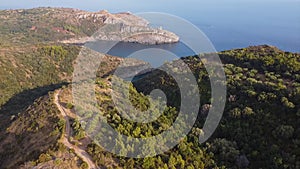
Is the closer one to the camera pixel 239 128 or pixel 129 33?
pixel 239 128

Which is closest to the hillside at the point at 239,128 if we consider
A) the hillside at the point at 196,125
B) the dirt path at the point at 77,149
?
the hillside at the point at 196,125

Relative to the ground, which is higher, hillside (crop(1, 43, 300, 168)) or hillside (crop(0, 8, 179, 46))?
hillside (crop(1, 43, 300, 168))

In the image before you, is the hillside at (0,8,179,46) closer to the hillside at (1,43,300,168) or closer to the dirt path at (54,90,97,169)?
the hillside at (1,43,300,168)

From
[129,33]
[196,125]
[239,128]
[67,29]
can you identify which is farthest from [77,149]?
[67,29]

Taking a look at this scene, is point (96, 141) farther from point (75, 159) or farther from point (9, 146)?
point (9, 146)

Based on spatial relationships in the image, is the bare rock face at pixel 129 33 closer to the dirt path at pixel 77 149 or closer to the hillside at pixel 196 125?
the hillside at pixel 196 125

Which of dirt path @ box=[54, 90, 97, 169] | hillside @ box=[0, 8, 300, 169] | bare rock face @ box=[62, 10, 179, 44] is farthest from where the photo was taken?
bare rock face @ box=[62, 10, 179, 44]

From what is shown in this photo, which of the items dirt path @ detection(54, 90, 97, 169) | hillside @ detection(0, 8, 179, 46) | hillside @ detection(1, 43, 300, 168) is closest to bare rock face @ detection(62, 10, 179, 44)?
hillside @ detection(0, 8, 179, 46)

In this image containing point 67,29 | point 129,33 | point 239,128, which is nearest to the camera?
point 239,128

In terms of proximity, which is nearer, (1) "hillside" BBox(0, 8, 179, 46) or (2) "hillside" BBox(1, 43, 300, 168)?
(2) "hillside" BBox(1, 43, 300, 168)

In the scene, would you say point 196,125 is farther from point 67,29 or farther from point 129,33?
point 67,29

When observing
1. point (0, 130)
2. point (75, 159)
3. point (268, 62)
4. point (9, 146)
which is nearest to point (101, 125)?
point (75, 159)
